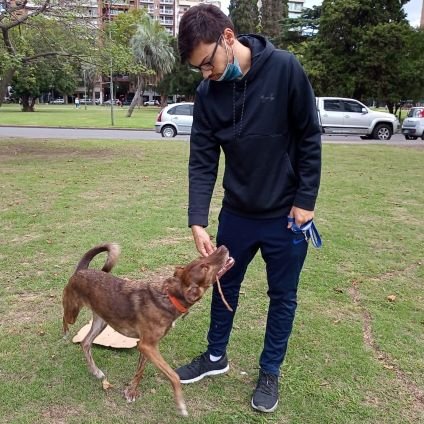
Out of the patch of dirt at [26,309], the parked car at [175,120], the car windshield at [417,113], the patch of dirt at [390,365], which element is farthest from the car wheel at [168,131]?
the patch of dirt at [390,365]

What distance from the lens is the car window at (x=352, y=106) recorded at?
21.0m

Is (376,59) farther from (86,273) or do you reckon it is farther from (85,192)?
(86,273)

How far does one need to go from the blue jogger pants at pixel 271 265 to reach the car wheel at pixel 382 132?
2004 cm

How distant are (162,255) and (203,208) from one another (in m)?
2.59

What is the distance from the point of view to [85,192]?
339 inches

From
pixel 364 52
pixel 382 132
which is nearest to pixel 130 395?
pixel 382 132

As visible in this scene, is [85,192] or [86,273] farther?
[85,192]

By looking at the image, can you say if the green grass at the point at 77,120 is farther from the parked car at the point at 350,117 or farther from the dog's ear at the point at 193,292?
the dog's ear at the point at 193,292

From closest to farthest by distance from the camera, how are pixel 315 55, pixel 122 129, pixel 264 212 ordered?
pixel 264 212 → pixel 122 129 → pixel 315 55

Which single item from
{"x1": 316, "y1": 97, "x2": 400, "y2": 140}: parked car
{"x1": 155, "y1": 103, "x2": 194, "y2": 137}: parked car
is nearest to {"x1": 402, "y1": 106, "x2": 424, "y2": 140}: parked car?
{"x1": 316, "y1": 97, "x2": 400, "y2": 140}: parked car

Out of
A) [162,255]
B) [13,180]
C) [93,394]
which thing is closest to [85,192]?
[13,180]

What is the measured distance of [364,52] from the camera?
94.5 ft

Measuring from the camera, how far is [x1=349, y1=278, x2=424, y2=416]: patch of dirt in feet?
9.65

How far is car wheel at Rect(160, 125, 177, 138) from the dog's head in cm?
1841
